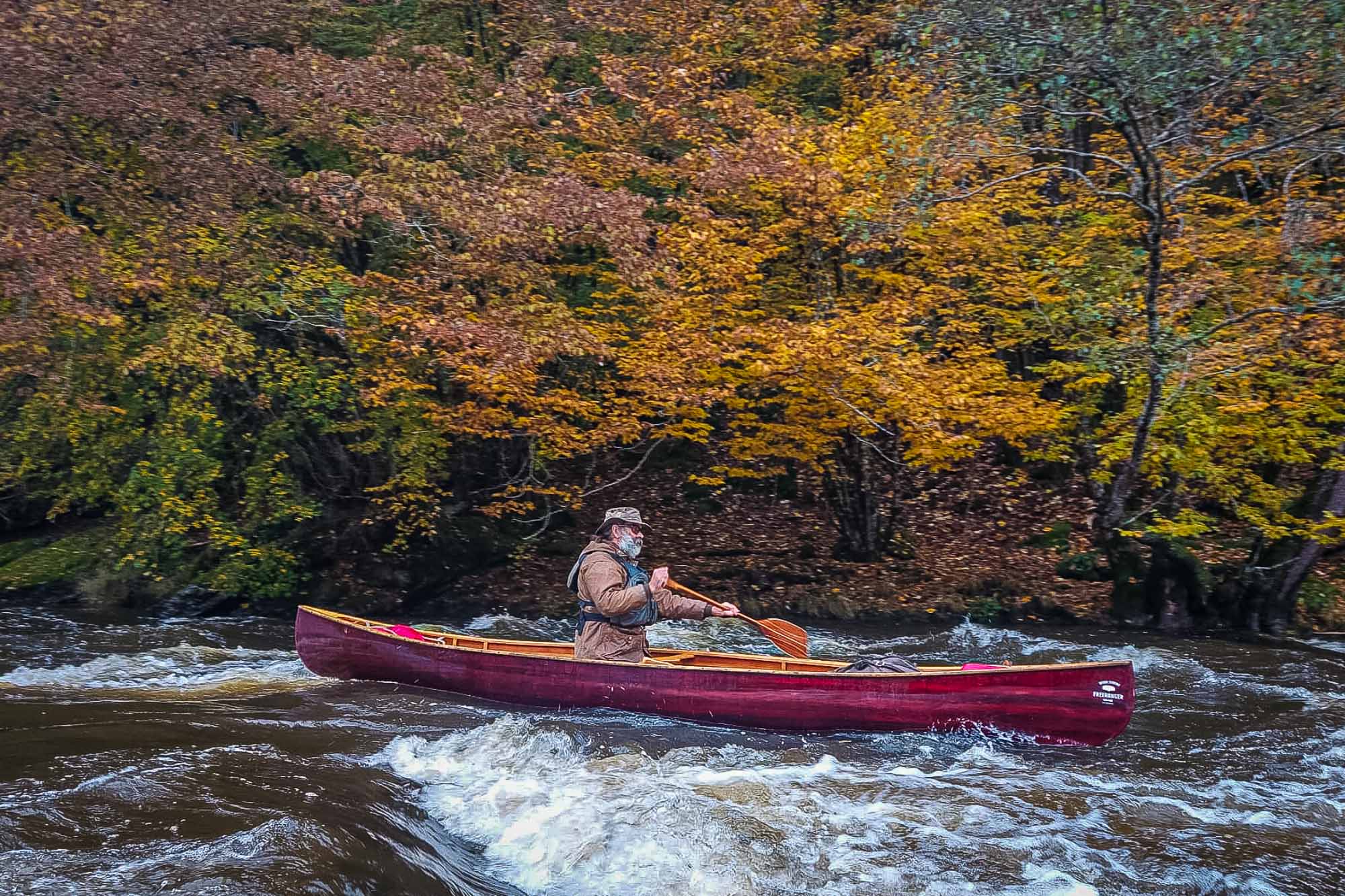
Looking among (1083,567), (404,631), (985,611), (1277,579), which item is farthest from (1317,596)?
(404,631)

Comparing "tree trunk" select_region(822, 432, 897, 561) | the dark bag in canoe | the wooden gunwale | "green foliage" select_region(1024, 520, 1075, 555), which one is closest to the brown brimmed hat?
the wooden gunwale

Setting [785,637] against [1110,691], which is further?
[785,637]

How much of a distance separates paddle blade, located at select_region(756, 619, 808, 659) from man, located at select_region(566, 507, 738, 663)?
0.75 metres

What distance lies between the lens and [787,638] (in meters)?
8.70

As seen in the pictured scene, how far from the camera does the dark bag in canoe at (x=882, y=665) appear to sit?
758cm

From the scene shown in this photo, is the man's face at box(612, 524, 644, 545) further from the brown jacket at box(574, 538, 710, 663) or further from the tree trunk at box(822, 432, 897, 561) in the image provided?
the tree trunk at box(822, 432, 897, 561)

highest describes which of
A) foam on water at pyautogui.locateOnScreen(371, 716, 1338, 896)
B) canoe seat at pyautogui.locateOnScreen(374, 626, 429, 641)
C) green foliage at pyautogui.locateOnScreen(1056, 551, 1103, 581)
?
green foliage at pyautogui.locateOnScreen(1056, 551, 1103, 581)

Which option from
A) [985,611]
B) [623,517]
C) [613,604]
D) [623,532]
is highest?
[623,517]

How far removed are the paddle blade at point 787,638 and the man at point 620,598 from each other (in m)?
0.75

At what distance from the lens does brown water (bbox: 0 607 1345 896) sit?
15.7 ft

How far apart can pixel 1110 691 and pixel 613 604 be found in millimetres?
3661

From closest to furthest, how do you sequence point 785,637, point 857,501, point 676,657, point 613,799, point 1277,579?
point 613,799
point 785,637
point 676,657
point 1277,579
point 857,501

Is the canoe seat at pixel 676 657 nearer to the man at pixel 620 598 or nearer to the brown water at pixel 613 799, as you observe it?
the man at pixel 620 598

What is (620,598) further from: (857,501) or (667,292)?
(857,501)
